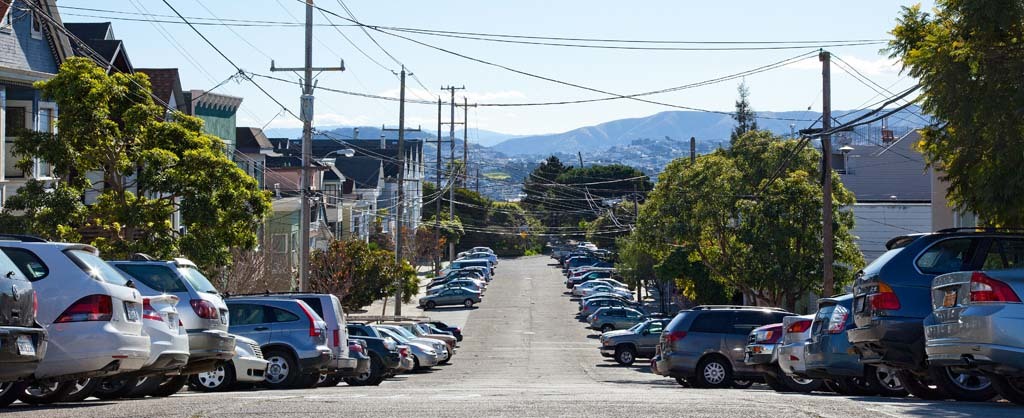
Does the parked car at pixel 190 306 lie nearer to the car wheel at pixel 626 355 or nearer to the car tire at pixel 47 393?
the car tire at pixel 47 393

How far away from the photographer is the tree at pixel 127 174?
2456 centimetres

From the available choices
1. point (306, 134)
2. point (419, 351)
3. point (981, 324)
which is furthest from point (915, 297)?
point (306, 134)

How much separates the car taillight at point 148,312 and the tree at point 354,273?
123ft

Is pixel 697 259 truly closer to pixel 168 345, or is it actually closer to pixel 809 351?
pixel 809 351

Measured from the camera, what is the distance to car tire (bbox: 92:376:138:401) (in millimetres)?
15484

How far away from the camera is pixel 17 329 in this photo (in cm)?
1091

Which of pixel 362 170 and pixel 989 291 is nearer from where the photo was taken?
pixel 989 291

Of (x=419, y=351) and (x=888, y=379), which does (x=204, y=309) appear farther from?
(x=419, y=351)

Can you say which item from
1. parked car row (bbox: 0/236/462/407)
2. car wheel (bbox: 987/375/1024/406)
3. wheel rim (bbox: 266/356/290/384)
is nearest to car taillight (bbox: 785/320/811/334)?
car wheel (bbox: 987/375/1024/406)

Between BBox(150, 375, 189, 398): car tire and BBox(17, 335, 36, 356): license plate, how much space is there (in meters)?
5.30

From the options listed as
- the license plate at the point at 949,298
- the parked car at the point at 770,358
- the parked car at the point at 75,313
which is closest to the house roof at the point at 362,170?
the parked car at the point at 770,358

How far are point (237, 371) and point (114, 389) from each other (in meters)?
3.41

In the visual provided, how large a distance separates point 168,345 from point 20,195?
12.0 metres

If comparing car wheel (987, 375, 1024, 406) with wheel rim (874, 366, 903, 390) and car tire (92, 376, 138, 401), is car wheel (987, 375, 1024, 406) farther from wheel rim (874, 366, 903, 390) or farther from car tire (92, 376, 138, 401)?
car tire (92, 376, 138, 401)
